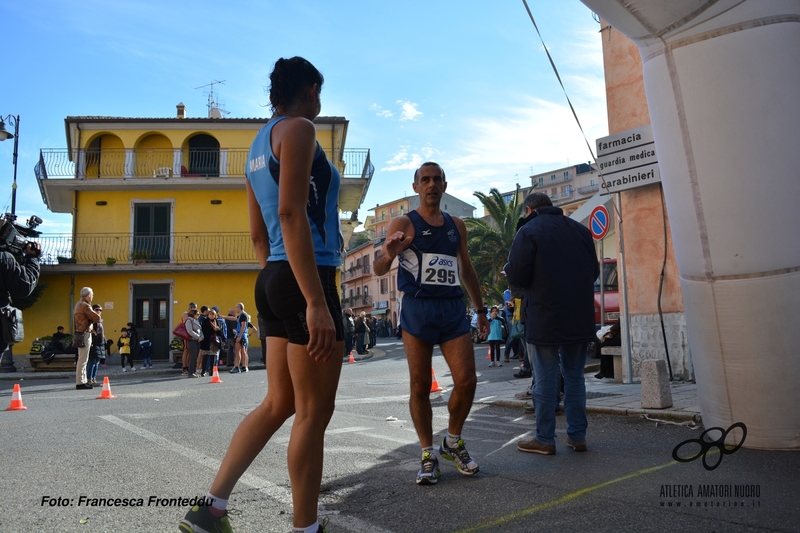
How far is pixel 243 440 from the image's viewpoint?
9.35 ft

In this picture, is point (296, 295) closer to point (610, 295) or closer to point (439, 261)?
point (439, 261)

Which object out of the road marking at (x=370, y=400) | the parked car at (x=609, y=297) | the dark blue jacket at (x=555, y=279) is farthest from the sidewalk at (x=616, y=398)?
the parked car at (x=609, y=297)

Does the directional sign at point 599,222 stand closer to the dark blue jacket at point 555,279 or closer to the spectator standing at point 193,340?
the dark blue jacket at point 555,279

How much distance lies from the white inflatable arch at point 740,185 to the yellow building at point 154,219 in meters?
26.6

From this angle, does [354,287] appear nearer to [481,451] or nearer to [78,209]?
[78,209]

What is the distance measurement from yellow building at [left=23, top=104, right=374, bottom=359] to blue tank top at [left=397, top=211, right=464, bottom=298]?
86.3 ft

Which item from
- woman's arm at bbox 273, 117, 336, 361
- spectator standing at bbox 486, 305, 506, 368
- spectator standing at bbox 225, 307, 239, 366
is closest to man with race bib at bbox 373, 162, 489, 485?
woman's arm at bbox 273, 117, 336, 361

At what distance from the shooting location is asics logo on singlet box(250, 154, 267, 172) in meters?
2.90

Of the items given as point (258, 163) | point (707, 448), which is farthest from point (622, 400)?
point (258, 163)

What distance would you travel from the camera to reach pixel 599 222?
10711 millimetres

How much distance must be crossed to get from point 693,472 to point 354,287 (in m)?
96.6

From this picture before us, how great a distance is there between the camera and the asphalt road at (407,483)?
329cm

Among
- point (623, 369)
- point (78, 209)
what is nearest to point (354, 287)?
point (78, 209)

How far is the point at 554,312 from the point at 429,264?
111 centimetres
